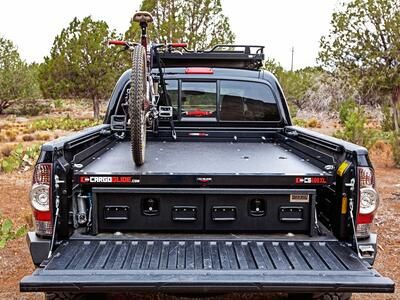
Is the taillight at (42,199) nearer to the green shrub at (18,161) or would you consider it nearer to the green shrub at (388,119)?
the green shrub at (18,161)

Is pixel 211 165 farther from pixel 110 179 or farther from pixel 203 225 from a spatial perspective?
pixel 110 179

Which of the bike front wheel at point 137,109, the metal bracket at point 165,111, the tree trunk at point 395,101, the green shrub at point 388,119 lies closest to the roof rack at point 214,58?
the metal bracket at point 165,111

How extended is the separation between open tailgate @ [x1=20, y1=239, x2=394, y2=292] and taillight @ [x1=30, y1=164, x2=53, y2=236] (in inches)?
6.9

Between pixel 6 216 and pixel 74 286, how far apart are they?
5.23 metres

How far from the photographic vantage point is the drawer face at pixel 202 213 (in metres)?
3.30

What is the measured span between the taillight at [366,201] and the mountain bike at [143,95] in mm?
1550

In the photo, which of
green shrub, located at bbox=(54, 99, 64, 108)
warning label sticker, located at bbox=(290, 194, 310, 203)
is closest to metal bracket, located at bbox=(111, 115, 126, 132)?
warning label sticker, located at bbox=(290, 194, 310, 203)

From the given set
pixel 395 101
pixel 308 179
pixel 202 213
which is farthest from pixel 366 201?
pixel 395 101

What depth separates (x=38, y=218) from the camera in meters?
3.14

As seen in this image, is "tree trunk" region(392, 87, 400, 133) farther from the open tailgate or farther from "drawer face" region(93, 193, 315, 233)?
the open tailgate

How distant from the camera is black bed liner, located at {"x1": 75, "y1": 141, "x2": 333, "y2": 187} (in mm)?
3232

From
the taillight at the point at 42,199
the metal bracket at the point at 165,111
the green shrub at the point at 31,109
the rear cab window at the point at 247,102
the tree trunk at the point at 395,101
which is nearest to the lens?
the taillight at the point at 42,199

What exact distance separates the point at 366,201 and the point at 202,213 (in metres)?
1.04

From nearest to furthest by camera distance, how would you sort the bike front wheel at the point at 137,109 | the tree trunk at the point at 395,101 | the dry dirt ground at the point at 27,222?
the bike front wheel at the point at 137,109
the dry dirt ground at the point at 27,222
the tree trunk at the point at 395,101
